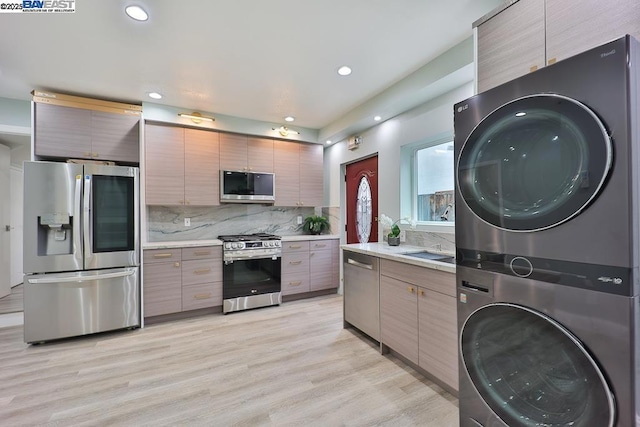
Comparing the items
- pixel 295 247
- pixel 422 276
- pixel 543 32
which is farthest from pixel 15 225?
pixel 543 32

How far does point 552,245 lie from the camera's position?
1.02m

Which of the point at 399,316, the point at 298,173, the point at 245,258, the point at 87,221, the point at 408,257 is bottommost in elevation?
the point at 399,316

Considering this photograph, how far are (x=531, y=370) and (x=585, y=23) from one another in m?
1.45

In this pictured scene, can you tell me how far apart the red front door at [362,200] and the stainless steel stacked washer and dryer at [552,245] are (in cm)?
A: 243

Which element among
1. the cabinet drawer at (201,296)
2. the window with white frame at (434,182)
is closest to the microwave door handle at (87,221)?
the cabinet drawer at (201,296)

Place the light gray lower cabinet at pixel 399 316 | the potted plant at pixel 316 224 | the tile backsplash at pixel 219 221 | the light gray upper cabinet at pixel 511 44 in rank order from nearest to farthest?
the light gray upper cabinet at pixel 511 44, the light gray lower cabinet at pixel 399 316, the tile backsplash at pixel 219 221, the potted plant at pixel 316 224

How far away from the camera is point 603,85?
2.97 ft

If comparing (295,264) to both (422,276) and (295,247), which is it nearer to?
(295,247)

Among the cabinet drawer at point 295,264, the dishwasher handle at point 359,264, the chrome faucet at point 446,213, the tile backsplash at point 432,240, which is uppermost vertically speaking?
the chrome faucet at point 446,213

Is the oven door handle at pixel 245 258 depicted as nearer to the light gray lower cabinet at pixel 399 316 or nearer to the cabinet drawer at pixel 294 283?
the cabinet drawer at pixel 294 283

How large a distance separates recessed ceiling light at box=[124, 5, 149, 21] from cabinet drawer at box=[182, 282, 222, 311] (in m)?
2.70

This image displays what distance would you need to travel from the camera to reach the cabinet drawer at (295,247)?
3936mm

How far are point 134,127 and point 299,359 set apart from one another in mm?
3201

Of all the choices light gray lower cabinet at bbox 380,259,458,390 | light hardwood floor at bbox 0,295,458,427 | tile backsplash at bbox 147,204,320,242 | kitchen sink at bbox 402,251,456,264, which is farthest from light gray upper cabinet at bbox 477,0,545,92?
tile backsplash at bbox 147,204,320,242
